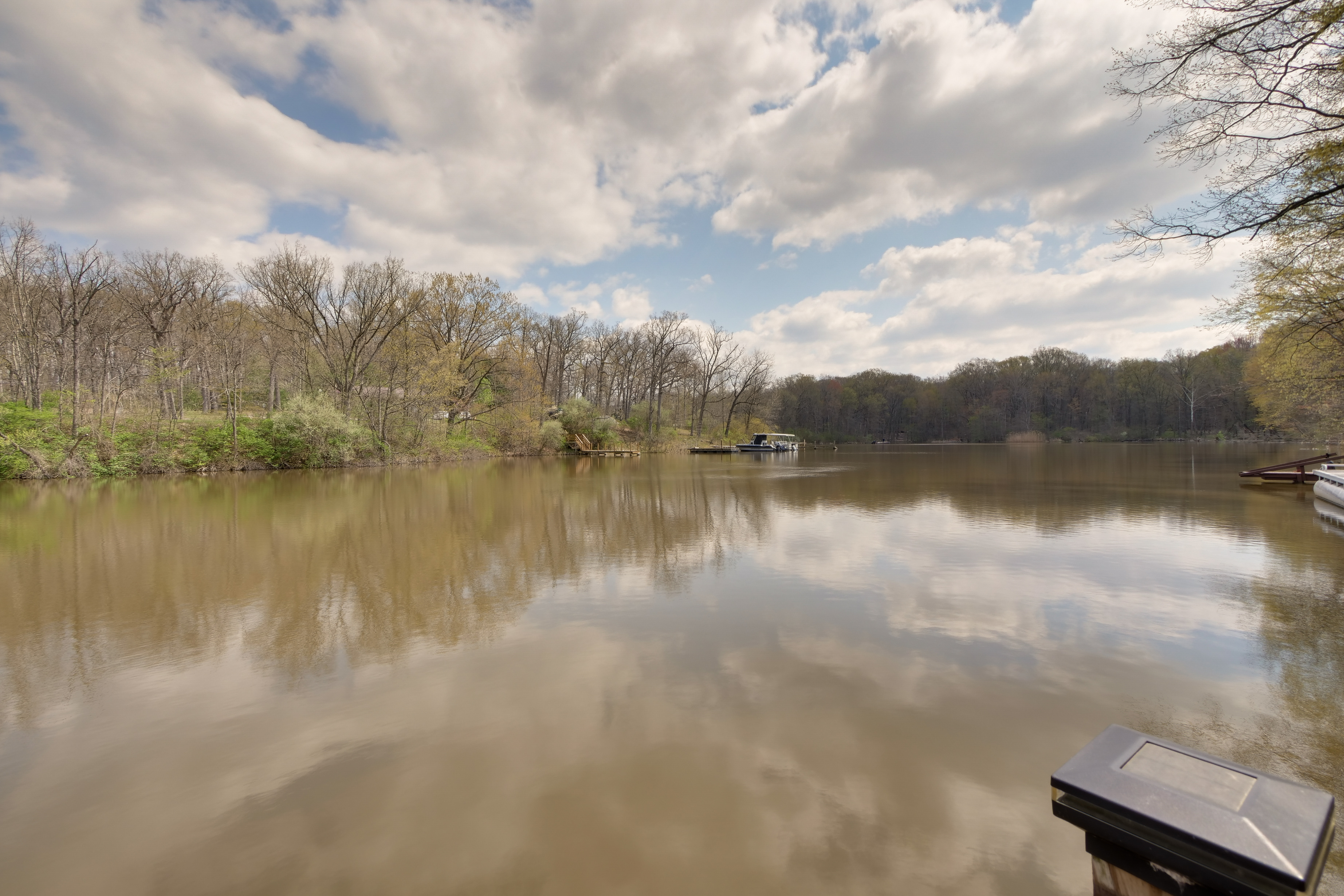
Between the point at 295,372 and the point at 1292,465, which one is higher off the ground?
the point at 295,372

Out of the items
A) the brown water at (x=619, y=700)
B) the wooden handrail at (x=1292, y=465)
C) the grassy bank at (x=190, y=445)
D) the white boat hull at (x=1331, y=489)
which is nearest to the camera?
the brown water at (x=619, y=700)

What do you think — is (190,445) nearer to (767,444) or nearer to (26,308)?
(26,308)

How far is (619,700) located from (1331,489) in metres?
18.5

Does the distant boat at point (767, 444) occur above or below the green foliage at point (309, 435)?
below

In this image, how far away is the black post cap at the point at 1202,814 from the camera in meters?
1.26

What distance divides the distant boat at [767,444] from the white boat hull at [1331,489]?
42927 mm

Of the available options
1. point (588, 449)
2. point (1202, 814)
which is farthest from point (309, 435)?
point (1202, 814)

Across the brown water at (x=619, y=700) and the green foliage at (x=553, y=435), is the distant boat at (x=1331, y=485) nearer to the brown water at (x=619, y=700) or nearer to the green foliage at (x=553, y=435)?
the brown water at (x=619, y=700)

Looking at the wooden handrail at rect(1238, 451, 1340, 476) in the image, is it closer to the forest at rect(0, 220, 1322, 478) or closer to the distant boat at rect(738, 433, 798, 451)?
the forest at rect(0, 220, 1322, 478)

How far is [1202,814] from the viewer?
4.58ft

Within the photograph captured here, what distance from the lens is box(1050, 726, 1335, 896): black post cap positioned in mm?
1256

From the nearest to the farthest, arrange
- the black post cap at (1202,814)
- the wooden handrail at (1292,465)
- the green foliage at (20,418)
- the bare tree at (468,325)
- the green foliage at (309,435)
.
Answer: the black post cap at (1202,814) < the wooden handrail at (1292,465) < the green foliage at (20,418) < the green foliage at (309,435) < the bare tree at (468,325)

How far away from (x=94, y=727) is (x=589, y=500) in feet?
40.7

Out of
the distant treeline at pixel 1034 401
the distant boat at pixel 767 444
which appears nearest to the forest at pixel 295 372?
the distant boat at pixel 767 444
